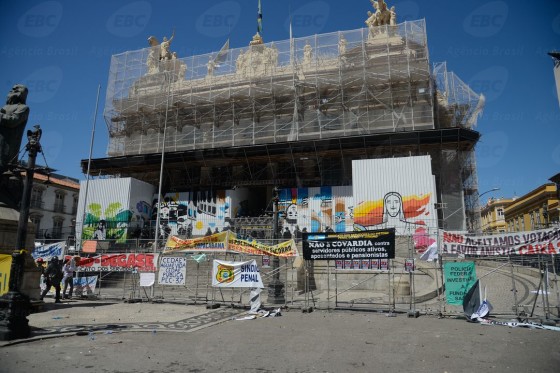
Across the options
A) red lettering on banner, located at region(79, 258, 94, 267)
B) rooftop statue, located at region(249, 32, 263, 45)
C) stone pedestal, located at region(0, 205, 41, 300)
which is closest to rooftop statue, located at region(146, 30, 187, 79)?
rooftop statue, located at region(249, 32, 263, 45)

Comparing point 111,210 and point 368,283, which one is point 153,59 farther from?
point 368,283

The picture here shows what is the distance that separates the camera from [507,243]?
11.0m

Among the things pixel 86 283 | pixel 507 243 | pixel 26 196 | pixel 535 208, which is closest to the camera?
pixel 26 196

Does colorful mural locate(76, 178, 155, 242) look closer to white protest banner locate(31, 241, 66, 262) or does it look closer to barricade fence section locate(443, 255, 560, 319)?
white protest banner locate(31, 241, 66, 262)

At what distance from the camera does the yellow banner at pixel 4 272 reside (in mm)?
9398

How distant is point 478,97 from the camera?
32844 millimetres

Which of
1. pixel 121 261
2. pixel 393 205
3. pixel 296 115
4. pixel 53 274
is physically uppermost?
pixel 296 115

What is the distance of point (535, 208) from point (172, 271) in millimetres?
54937

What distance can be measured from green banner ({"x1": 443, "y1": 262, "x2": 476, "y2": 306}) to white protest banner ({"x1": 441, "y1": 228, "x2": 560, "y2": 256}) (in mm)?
731

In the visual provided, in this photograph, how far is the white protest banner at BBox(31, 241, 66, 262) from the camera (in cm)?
1738

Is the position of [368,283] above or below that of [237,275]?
below

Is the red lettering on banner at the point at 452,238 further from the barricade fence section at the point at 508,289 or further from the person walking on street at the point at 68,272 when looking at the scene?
the person walking on street at the point at 68,272

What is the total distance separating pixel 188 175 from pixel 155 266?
20.6 m

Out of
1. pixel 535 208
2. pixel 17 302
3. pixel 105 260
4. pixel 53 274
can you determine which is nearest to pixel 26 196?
pixel 17 302
